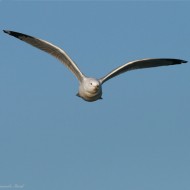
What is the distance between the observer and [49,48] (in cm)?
2828

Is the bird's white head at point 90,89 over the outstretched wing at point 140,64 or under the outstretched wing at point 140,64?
under

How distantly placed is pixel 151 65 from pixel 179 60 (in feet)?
4.89

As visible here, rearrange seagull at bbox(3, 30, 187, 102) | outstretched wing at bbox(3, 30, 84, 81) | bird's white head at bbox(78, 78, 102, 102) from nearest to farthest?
bird's white head at bbox(78, 78, 102, 102) < seagull at bbox(3, 30, 187, 102) < outstretched wing at bbox(3, 30, 84, 81)

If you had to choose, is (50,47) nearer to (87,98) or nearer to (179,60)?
(87,98)

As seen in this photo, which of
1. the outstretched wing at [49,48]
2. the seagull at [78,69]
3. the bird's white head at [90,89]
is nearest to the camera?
the bird's white head at [90,89]

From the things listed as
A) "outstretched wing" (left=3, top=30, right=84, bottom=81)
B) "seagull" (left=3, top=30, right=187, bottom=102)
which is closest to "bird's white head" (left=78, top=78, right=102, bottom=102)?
"seagull" (left=3, top=30, right=187, bottom=102)

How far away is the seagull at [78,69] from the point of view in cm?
2658

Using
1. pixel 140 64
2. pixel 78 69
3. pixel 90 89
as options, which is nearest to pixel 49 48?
pixel 78 69

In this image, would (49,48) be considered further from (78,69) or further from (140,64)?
(140,64)

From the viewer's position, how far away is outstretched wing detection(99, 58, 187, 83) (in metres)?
28.1

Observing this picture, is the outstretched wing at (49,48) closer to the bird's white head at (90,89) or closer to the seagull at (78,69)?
the seagull at (78,69)

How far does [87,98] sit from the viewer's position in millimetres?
26828

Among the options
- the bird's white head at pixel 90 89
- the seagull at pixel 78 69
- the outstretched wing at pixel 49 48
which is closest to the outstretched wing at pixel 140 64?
the seagull at pixel 78 69

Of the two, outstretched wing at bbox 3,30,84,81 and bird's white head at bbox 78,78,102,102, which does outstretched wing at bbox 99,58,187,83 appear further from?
outstretched wing at bbox 3,30,84,81
